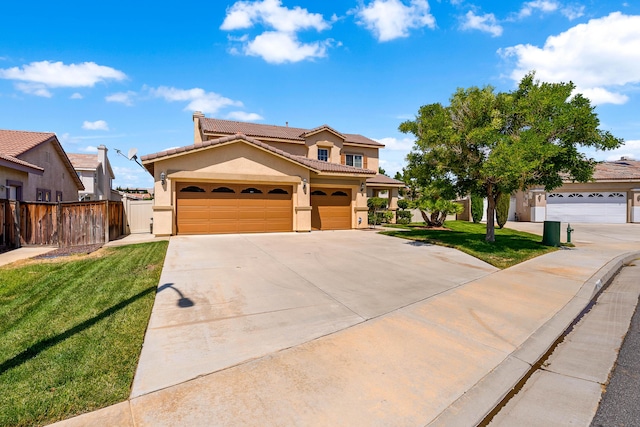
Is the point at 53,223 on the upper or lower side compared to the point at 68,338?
upper

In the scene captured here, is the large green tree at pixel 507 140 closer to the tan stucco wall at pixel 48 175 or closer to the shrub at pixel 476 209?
the shrub at pixel 476 209

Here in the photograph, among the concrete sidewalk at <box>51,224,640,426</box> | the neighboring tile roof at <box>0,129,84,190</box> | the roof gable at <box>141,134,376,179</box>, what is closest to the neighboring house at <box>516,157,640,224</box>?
the roof gable at <box>141,134,376,179</box>

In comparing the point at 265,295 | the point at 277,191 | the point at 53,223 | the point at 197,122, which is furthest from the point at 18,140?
the point at 265,295

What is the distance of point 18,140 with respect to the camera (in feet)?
52.6

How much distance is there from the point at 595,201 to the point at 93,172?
42.9m

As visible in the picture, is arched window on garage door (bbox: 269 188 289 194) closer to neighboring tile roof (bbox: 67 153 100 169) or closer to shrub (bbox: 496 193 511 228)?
shrub (bbox: 496 193 511 228)

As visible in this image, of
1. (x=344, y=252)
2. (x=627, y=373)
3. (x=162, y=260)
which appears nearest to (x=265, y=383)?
(x=627, y=373)

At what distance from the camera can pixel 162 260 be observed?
8.65 meters

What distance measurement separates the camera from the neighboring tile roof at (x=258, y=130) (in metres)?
22.0

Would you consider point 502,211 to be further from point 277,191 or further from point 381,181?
point 277,191

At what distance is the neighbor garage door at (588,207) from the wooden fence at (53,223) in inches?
1239

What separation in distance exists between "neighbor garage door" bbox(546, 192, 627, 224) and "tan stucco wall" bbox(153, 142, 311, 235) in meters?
22.8

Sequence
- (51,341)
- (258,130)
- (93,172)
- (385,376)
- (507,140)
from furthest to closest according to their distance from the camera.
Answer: (93,172) → (258,130) → (507,140) → (51,341) → (385,376)

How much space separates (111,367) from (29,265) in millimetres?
7431
